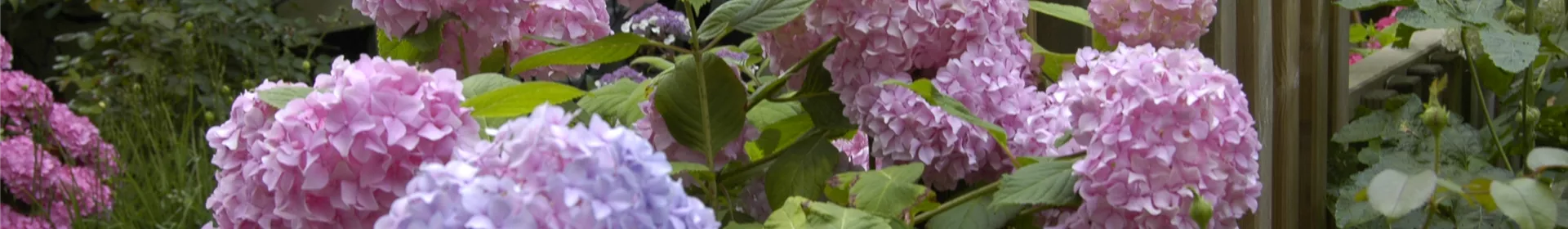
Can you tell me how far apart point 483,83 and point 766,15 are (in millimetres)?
163

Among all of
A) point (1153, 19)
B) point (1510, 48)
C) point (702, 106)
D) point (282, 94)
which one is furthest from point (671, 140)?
point (1510, 48)

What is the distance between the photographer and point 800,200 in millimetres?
688

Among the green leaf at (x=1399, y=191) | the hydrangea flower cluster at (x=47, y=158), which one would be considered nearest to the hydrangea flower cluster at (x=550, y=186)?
the green leaf at (x=1399, y=191)

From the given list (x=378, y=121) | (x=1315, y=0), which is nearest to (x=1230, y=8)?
(x=1315, y=0)

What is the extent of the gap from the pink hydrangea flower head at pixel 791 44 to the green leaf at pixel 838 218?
7.7 inches

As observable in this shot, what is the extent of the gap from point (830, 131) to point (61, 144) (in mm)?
1901

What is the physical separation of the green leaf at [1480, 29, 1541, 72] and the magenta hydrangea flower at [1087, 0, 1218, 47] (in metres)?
0.74

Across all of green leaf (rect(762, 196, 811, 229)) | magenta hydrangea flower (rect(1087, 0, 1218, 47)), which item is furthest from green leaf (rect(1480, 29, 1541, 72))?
green leaf (rect(762, 196, 811, 229))

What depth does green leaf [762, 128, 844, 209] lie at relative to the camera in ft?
2.68

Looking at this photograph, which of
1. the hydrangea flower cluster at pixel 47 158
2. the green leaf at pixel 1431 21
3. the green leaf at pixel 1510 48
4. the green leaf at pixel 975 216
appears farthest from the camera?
the hydrangea flower cluster at pixel 47 158

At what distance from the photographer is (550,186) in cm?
39

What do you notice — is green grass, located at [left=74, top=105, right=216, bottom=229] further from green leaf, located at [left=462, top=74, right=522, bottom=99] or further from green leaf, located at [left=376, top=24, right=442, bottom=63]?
green leaf, located at [left=462, top=74, right=522, bottom=99]

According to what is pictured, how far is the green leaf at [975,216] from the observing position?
2.60 feet

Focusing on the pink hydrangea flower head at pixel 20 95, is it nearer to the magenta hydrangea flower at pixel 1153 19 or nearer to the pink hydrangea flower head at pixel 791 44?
the pink hydrangea flower head at pixel 791 44
